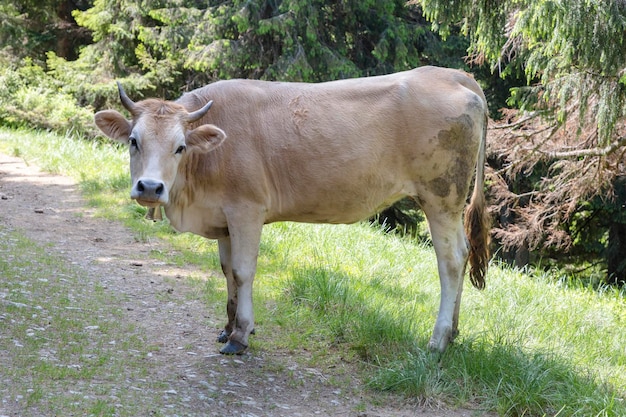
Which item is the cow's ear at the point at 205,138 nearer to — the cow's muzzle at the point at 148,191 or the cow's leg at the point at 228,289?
the cow's muzzle at the point at 148,191

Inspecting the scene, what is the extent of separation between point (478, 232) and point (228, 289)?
235cm

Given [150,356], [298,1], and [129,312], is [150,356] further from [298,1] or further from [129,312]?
[298,1]

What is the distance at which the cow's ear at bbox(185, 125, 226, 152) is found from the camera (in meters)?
5.96

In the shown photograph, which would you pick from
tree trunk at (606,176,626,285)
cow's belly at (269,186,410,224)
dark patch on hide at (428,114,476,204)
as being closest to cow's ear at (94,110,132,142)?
cow's belly at (269,186,410,224)

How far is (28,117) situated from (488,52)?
43.3 ft

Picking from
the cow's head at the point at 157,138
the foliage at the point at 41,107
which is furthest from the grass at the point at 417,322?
the foliage at the point at 41,107

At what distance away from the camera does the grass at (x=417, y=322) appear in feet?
19.0

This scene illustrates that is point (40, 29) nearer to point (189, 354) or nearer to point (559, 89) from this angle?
point (559, 89)

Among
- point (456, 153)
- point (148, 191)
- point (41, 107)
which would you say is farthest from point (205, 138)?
point (41, 107)

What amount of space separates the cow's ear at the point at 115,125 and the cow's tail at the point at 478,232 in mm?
3131

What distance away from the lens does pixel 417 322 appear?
7094 mm

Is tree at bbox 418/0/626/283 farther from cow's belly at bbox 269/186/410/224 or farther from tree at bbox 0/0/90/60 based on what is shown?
tree at bbox 0/0/90/60

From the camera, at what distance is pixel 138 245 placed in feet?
33.3

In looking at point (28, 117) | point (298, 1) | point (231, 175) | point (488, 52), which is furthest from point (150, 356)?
point (28, 117)
